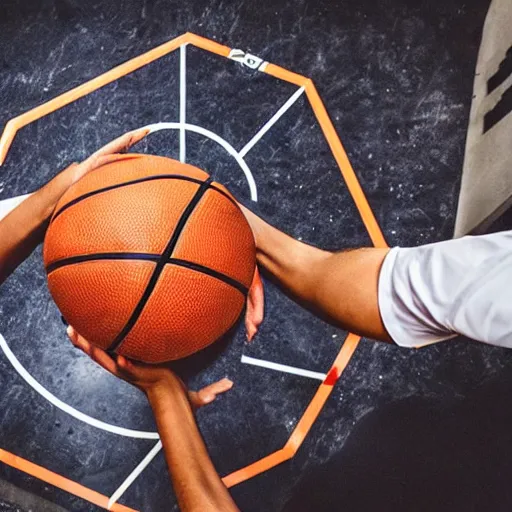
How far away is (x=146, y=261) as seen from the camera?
1.82 meters

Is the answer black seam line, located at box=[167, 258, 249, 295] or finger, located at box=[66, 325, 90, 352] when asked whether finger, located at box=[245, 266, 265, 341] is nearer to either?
black seam line, located at box=[167, 258, 249, 295]

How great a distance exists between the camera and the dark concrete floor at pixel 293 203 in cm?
266

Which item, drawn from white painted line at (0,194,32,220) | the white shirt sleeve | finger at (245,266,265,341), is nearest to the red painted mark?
finger at (245,266,265,341)

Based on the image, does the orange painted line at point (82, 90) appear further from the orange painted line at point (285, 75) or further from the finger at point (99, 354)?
the finger at point (99, 354)

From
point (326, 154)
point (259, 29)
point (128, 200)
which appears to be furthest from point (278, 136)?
point (128, 200)

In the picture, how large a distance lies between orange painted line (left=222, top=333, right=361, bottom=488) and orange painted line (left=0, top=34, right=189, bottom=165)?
1.49 metres

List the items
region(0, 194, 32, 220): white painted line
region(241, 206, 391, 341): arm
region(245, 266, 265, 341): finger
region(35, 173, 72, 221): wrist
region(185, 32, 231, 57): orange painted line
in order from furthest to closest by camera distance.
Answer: region(185, 32, 231, 57): orange painted line
region(0, 194, 32, 220): white painted line
region(245, 266, 265, 341): finger
region(35, 173, 72, 221): wrist
region(241, 206, 391, 341): arm

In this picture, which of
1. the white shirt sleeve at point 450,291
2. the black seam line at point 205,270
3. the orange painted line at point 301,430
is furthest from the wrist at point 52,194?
the orange painted line at point 301,430

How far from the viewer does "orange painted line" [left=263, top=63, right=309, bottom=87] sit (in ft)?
9.78

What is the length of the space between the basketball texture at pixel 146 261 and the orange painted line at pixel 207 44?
124 cm

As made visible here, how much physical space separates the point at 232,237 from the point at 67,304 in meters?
0.50

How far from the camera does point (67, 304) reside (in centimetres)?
189

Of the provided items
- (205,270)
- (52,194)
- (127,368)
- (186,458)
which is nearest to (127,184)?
(205,270)

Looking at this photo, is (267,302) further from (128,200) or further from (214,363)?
(128,200)
